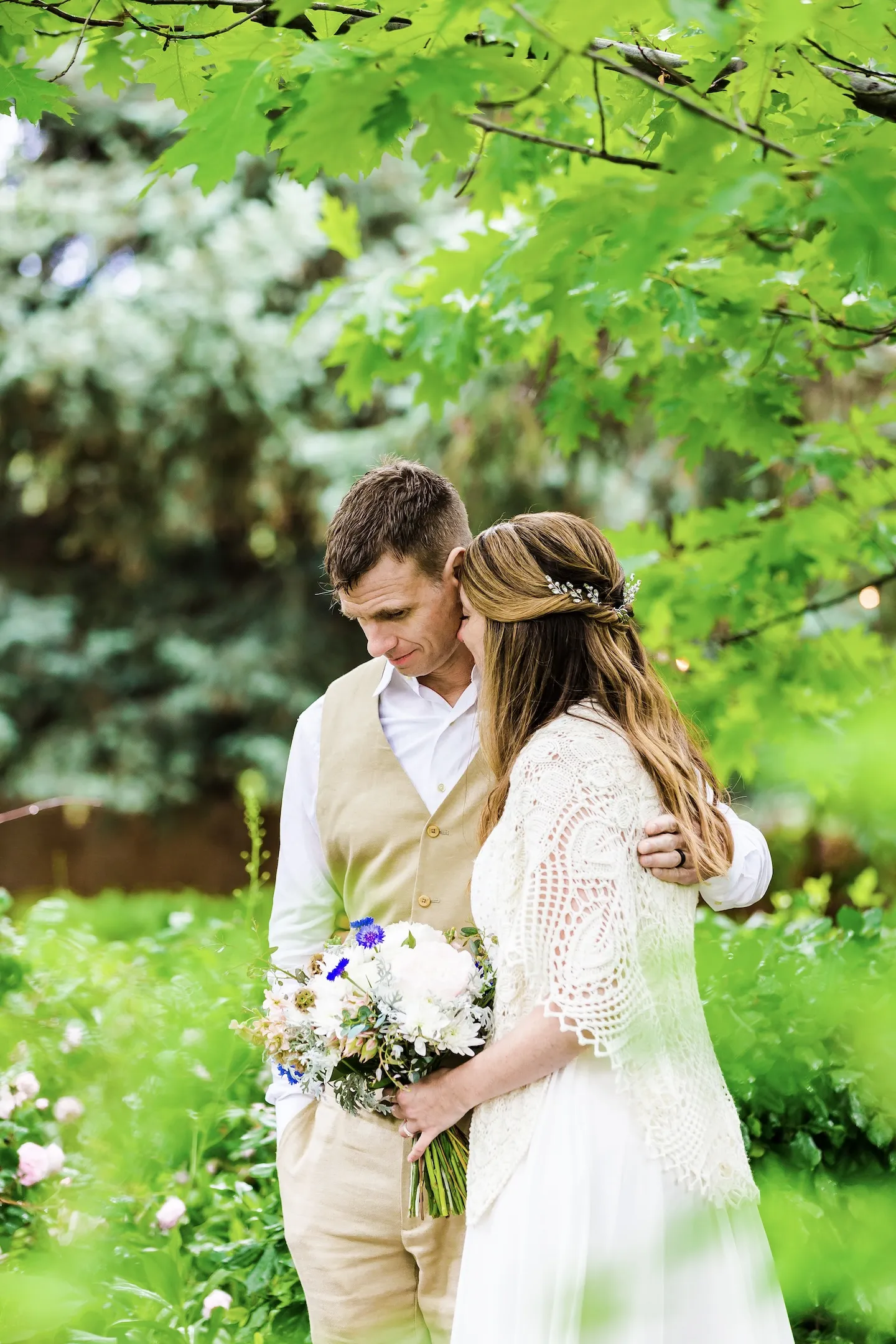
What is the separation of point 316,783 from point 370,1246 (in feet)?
2.71

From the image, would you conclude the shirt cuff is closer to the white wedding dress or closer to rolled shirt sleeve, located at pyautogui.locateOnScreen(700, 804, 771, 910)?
the white wedding dress

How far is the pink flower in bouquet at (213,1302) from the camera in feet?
8.32

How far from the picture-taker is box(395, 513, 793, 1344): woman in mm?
1608

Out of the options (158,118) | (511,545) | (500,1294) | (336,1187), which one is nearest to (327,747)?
(511,545)

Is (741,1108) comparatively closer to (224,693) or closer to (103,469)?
(224,693)

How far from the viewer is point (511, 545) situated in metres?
1.91

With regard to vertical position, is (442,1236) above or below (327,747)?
below

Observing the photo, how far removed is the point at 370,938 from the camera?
5.98 feet

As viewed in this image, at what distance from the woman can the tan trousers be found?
24 cm

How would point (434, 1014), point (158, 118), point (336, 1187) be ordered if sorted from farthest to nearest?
point (158, 118), point (336, 1187), point (434, 1014)

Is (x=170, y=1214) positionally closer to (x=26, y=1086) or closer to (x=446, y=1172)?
(x=26, y=1086)

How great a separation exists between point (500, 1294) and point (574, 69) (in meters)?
1.70

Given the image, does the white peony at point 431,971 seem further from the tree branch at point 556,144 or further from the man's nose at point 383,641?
the tree branch at point 556,144

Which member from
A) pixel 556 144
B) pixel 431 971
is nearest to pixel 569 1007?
pixel 431 971
